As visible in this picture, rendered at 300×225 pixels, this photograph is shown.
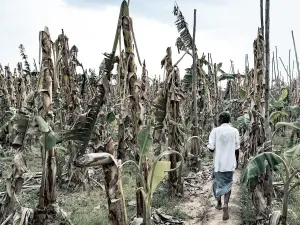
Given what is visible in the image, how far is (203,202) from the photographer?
239 inches

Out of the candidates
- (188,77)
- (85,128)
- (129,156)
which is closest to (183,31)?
(188,77)

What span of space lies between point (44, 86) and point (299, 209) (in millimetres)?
4187

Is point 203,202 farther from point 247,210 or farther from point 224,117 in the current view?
point 224,117

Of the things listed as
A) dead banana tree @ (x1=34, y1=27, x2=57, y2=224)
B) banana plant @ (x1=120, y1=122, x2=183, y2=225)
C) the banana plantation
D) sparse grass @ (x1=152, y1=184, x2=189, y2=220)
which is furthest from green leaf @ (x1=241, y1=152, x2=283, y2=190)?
dead banana tree @ (x1=34, y1=27, x2=57, y2=224)

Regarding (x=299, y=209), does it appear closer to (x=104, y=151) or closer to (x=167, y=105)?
(x=167, y=105)

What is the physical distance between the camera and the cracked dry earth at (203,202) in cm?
517

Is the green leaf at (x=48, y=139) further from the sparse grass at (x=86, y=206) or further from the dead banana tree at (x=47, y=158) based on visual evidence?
the sparse grass at (x=86, y=206)

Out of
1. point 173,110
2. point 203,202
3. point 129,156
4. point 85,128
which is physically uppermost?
point 173,110

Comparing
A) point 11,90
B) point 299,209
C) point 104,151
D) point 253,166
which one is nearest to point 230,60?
point 11,90

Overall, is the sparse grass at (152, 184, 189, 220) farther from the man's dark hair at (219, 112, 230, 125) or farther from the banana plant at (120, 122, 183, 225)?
the banana plant at (120, 122, 183, 225)

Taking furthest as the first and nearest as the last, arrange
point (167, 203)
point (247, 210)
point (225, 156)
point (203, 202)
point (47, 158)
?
1. point (203, 202)
2. point (167, 203)
3. point (247, 210)
4. point (225, 156)
5. point (47, 158)

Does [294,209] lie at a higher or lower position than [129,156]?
lower

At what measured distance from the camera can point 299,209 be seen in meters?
5.35

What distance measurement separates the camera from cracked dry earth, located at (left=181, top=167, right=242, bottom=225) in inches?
204
